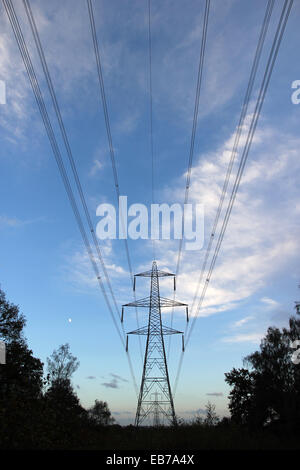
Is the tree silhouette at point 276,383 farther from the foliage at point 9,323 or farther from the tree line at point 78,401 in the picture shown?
the foliage at point 9,323

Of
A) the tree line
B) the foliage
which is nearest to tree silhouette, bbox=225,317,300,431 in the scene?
the tree line

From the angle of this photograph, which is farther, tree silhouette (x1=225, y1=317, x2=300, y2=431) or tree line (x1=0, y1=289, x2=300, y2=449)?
tree silhouette (x1=225, y1=317, x2=300, y2=431)

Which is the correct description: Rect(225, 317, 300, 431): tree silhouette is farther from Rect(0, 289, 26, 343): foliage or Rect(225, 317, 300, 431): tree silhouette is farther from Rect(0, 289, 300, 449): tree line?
Rect(0, 289, 26, 343): foliage

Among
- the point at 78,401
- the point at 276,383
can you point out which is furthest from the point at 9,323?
the point at 276,383

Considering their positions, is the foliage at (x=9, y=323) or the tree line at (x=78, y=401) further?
the foliage at (x=9, y=323)

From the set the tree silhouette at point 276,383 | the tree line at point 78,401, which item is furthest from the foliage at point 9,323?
the tree silhouette at point 276,383

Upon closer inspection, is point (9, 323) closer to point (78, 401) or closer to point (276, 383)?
point (78, 401)

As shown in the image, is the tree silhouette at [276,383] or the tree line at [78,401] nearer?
the tree line at [78,401]

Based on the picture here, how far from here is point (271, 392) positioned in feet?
164

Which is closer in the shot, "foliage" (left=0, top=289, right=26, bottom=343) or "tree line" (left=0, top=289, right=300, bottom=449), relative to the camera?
"tree line" (left=0, top=289, right=300, bottom=449)
